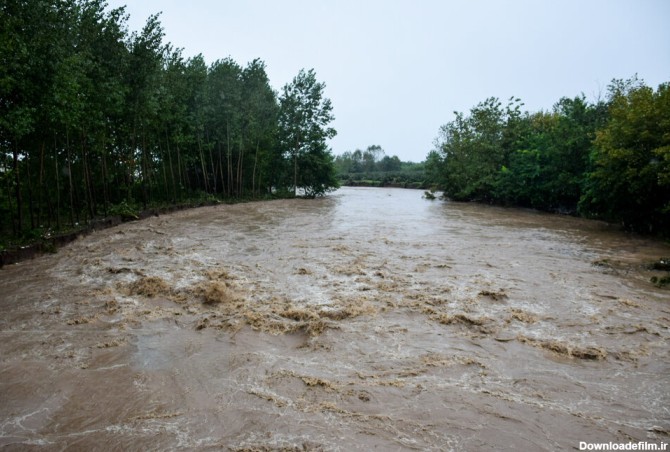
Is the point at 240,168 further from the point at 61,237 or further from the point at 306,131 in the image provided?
the point at 61,237

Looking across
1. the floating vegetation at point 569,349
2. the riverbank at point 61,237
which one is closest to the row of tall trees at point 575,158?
the floating vegetation at point 569,349

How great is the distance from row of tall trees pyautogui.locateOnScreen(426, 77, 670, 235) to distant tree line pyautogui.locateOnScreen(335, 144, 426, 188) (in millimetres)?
24340

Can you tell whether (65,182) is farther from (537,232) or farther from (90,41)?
(537,232)

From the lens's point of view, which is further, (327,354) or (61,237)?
(61,237)

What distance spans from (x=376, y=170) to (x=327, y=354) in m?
109

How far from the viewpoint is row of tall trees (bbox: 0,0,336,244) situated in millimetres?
10648

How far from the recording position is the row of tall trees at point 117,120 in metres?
10.6

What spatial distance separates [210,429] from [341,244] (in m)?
10.0

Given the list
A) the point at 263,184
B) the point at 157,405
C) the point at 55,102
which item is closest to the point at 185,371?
the point at 157,405

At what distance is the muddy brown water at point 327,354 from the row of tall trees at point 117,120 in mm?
4438

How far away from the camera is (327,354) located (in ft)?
17.5

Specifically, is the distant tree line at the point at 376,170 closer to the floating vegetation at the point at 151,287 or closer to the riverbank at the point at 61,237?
the riverbank at the point at 61,237

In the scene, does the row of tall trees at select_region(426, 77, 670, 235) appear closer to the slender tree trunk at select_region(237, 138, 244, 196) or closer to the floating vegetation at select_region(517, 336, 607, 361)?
the floating vegetation at select_region(517, 336, 607, 361)

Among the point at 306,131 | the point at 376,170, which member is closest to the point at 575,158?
the point at 306,131
